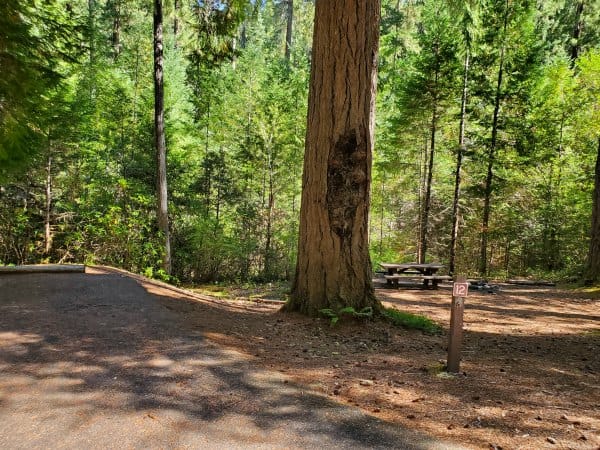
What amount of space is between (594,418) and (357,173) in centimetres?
375

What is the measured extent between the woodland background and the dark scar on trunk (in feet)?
23.5

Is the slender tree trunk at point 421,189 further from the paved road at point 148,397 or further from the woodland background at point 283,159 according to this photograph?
the paved road at point 148,397

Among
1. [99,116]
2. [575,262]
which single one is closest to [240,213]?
[99,116]

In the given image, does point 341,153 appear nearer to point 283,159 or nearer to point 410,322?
point 410,322

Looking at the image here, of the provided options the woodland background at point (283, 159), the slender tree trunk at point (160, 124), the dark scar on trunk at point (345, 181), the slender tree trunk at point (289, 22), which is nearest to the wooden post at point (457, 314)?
the dark scar on trunk at point (345, 181)

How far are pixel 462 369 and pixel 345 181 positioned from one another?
110 inches

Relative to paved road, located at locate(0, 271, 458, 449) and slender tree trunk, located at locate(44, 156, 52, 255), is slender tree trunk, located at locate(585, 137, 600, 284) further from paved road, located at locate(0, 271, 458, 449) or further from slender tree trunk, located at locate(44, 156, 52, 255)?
slender tree trunk, located at locate(44, 156, 52, 255)

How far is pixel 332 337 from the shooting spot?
5.38 meters

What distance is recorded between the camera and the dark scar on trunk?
5777 mm

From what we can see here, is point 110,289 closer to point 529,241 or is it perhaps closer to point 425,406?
point 425,406

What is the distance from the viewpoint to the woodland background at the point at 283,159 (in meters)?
12.6

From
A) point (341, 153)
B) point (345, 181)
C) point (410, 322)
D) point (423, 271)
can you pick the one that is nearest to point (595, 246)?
point (423, 271)

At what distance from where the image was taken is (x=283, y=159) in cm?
1972

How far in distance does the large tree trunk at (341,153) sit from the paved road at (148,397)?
2176 millimetres
